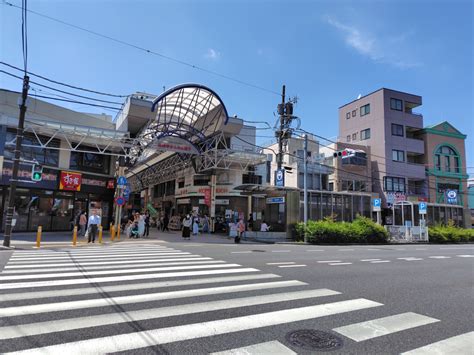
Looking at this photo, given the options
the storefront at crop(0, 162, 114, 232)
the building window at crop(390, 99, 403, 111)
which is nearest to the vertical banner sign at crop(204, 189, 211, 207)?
the storefront at crop(0, 162, 114, 232)

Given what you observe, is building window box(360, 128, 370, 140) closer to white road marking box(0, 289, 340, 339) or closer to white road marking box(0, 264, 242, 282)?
white road marking box(0, 264, 242, 282)

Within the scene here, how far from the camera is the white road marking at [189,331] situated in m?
3.80

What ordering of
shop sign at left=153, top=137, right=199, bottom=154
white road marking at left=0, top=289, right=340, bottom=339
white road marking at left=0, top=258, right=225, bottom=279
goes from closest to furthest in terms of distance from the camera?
white road marking at left=0, top=289, right=340, bottom=339
white road marking at left=0, top=258, right=225, bottom=279
shop sign at left=153, top=137, right=199, bottom=154

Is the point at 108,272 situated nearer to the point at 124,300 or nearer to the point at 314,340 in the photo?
the point at 124,300

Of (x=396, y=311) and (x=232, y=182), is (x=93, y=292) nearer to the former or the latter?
(x=396, y=311)

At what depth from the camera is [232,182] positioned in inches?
1215

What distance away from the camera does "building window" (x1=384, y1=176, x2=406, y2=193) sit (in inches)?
1622

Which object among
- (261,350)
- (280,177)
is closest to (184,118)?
(280,177)

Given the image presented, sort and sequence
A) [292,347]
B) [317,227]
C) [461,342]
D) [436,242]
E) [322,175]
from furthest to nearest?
[322,175]
[436,242]
[317,227]
[461,342]
[292,347]

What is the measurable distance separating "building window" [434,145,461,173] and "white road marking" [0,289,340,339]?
47124 millimetres

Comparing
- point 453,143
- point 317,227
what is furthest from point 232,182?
point 453,143

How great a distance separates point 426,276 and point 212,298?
6.73 meters

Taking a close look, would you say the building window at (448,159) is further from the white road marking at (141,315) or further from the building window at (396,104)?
the white road marking at (141,315)

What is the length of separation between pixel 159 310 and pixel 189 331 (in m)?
1.08
